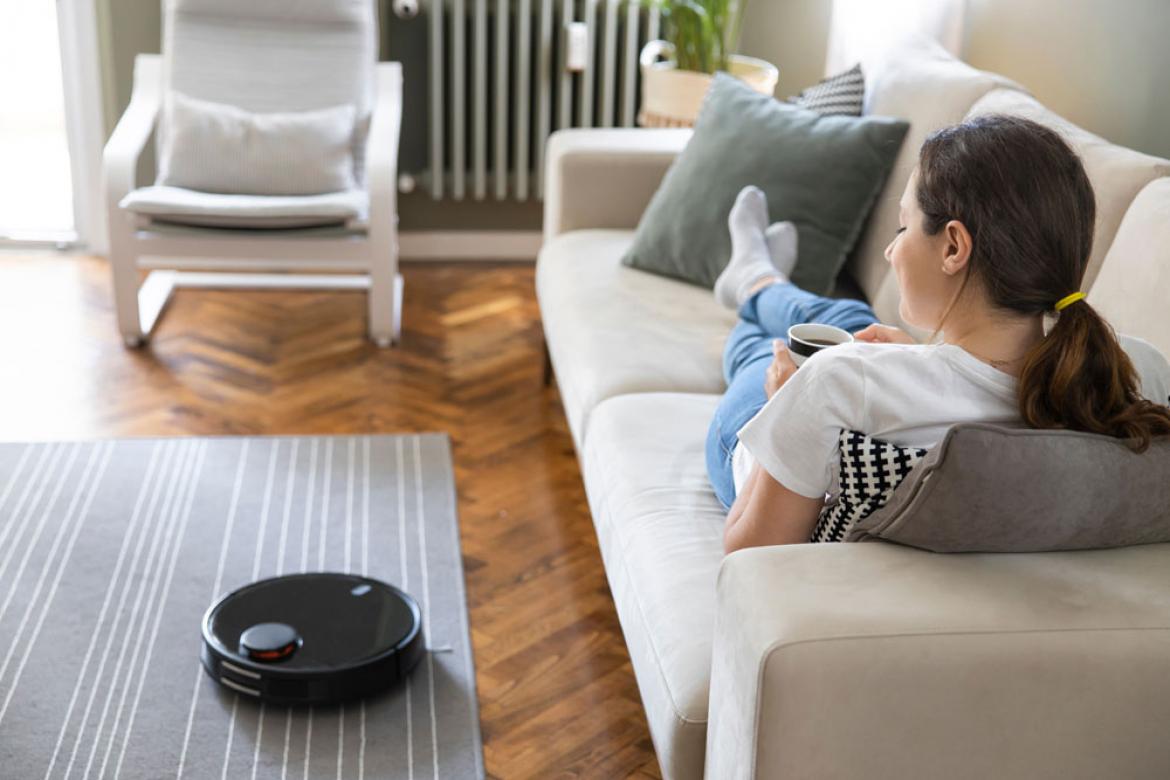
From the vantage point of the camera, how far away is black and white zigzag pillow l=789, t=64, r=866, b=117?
2.74 m

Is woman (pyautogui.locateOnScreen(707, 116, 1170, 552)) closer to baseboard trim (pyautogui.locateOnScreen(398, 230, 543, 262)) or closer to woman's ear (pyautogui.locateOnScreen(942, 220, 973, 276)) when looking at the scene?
woman's ear (pyautogui.locateOnScreen(942, 220, 973, 276))

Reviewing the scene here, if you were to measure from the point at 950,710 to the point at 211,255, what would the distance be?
2504 millimetres

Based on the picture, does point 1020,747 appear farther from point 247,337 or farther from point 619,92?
point 619,92

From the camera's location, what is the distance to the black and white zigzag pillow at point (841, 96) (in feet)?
8.98

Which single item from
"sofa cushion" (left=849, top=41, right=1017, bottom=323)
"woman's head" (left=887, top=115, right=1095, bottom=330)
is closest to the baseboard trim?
"sofa cushion" (left=849, top=41, right=1017, bottom=323)

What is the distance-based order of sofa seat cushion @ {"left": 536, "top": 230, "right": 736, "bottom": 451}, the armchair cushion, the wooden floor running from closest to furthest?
the wooden floor → sofa seat cushion @ {"left": 536, "top": 230, "right": 736, "bottom": 451} → the armchair cushion

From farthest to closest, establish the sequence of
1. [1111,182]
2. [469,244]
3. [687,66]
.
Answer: [469,244] < [687,66] < [1111,182]

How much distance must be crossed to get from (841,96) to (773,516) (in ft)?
5.26

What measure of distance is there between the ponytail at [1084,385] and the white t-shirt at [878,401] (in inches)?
1.5

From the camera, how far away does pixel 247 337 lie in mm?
3459

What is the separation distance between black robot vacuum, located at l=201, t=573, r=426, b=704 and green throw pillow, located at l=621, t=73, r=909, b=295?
0.99m

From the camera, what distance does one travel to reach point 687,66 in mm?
3631

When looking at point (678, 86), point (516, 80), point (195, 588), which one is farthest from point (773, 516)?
point (516, 80)

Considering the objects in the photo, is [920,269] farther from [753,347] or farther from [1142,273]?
[753,347]
